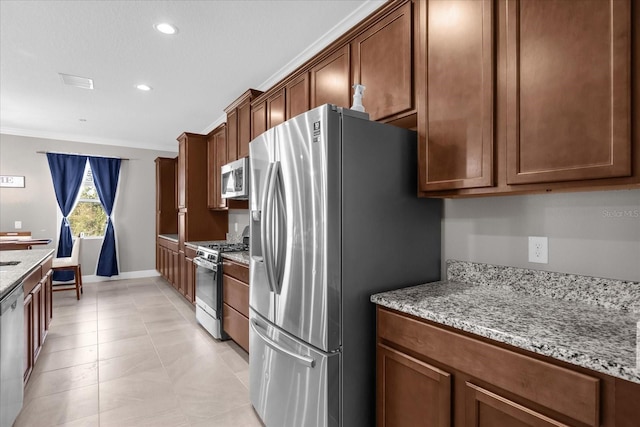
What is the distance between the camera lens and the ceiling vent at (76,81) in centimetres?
354

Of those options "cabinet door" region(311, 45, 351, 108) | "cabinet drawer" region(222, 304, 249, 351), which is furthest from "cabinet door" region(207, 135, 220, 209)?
"cabinet door" region(311, 45, 351, 108)

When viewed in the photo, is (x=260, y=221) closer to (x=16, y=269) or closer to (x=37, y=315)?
(x=16, y=269)

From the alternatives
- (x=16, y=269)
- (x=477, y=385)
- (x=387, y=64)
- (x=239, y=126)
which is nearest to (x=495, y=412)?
(x=477, y=385)

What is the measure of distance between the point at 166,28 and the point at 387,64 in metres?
1.78

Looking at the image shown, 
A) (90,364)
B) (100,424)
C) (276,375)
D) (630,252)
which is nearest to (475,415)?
(630,252)

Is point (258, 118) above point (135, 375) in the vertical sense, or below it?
above

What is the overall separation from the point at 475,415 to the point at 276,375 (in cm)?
107

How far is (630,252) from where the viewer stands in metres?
1.33

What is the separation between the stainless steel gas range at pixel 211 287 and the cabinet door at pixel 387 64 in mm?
2201

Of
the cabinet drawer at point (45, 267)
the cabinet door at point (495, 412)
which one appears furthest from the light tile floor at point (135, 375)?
the cabinet door at point (495, 412)

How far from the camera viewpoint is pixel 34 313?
8.75ft

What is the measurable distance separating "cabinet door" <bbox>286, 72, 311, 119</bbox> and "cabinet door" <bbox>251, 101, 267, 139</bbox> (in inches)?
18.9

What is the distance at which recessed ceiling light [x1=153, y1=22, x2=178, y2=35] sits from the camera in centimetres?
256

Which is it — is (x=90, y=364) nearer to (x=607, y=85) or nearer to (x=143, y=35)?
(x=143, y=35)
